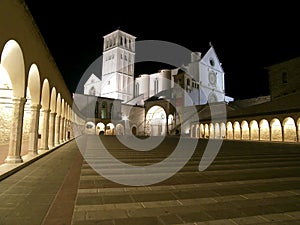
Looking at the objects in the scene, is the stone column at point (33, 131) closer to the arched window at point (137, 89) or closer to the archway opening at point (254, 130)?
the archway opening at point (254, 130)

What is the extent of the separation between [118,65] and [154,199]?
188 ft

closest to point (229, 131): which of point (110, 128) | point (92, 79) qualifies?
point (110, 128)

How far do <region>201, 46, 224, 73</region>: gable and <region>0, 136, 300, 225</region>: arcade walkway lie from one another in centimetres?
4562

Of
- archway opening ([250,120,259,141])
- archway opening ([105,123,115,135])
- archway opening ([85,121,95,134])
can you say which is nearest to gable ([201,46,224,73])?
archway opening ([105,123,115,135])

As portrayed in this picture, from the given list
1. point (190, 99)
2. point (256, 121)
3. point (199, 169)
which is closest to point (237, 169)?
point (199, 169)

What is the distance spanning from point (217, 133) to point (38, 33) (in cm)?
2649

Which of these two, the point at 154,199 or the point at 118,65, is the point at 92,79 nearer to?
the point at 118,65

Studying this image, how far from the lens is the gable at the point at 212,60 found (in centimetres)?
4934

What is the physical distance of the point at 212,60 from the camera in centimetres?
5091

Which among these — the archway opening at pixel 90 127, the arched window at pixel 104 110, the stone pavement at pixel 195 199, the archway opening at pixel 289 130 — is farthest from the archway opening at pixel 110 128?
the stone pavement at pixel 195 199

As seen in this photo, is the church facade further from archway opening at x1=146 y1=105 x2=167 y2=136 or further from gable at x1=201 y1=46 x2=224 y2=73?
archway opening at x1=146 y1=105 x2=167 y2=136

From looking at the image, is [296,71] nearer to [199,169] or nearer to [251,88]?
[199,169]

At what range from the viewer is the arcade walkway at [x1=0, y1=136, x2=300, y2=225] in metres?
3.15

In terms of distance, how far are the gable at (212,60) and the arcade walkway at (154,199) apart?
45616mm
